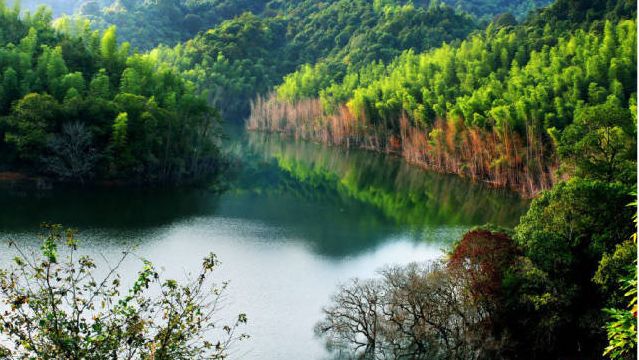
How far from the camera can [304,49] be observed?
9325 centimetres

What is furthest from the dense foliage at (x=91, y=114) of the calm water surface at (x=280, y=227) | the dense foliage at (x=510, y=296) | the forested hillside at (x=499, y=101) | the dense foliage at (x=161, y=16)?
the dense foliage at (x=161, y=16)

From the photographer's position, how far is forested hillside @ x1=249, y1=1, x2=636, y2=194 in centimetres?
3962

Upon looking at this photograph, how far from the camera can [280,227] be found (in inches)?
1206

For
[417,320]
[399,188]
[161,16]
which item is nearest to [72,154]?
[399,188]

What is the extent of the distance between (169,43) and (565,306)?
9096cm

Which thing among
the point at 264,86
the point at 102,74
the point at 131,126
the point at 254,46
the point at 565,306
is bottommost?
the point at 565,306

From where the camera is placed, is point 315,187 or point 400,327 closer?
point 400,327

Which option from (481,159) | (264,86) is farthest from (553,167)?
(264,86)

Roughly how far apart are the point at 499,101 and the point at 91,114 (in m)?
25.6

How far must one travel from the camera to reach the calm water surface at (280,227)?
20.9 m

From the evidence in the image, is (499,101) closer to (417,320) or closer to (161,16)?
(417,320)

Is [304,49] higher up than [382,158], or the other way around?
[304,49]

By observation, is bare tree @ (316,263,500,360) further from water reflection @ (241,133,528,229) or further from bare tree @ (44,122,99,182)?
bare tree @ (44,122,99,182)

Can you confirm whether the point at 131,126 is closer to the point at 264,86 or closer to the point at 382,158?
the point at 382,158
